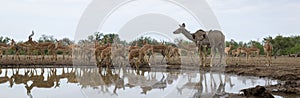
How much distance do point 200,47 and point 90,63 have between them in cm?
701

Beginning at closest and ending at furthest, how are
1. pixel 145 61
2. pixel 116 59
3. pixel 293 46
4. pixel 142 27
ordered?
pixel 116 59 → pixel 145 61 → pixel 142 27 → pixel 293 46

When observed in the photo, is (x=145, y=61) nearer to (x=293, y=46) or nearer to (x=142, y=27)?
(x=142, y=27)

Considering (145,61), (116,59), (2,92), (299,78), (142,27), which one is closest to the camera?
(2,92)

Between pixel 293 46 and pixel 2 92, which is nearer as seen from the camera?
pixel 2 92

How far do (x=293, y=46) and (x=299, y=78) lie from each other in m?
32.6

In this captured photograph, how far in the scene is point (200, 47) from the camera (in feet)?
57.0

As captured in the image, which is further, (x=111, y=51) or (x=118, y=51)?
(x=111, y=51)

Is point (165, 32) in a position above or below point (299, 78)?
above

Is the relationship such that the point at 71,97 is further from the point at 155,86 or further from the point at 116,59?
the point at 116,59

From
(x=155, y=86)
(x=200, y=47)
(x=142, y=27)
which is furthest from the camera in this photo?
(x=142, y=27)

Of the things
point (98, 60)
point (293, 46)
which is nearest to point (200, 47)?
point (98, 60)

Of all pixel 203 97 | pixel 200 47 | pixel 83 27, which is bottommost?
pixel 203 97

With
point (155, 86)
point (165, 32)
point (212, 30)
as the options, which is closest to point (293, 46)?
point (165, 32)

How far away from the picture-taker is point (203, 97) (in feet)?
24.3
